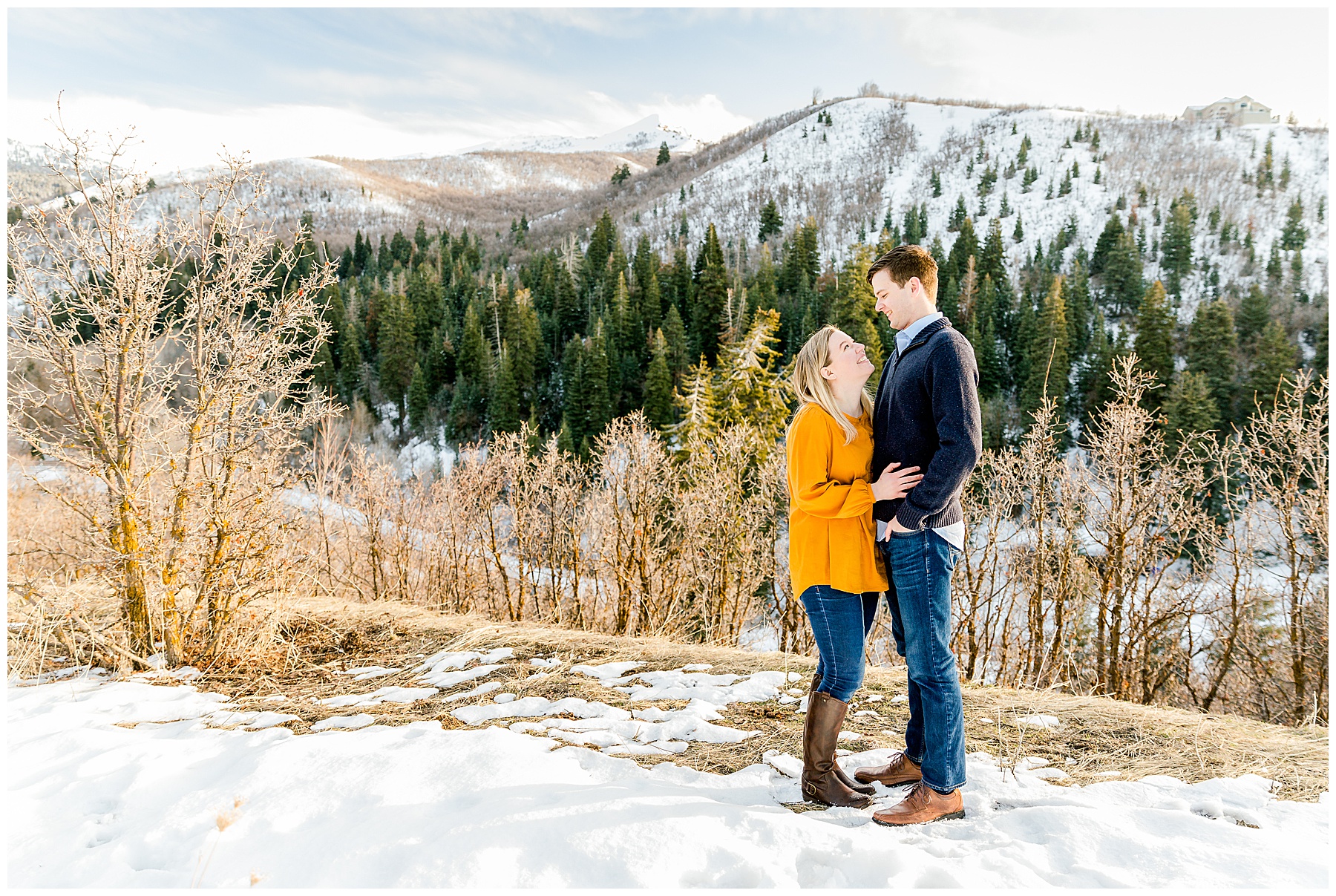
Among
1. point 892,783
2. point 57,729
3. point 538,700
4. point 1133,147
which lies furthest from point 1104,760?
point 1133,147

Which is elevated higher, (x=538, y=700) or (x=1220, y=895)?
(x=1220, y=895)

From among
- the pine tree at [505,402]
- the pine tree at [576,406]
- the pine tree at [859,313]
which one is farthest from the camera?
the pine tree at [505,402]

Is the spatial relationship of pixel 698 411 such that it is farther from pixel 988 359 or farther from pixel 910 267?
pixel 988 359

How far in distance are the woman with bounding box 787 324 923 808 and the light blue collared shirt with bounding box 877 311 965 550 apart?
139 millimetres

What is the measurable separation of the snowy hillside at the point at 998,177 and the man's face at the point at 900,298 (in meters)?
71.1

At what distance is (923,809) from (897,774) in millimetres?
439

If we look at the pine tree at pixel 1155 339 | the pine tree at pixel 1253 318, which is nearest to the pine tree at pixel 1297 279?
the pine tree at pixel 1253 318

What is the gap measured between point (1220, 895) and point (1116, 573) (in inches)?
588

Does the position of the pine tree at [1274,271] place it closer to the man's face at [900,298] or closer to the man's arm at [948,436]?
the man's face at [900,298]

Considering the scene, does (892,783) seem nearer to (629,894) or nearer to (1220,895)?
(1220,895)

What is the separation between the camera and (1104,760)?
3.48m

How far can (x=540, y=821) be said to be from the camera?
2.54m

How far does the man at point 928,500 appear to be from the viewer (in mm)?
2607

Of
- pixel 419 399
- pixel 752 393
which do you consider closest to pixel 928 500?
pixel 752 393
